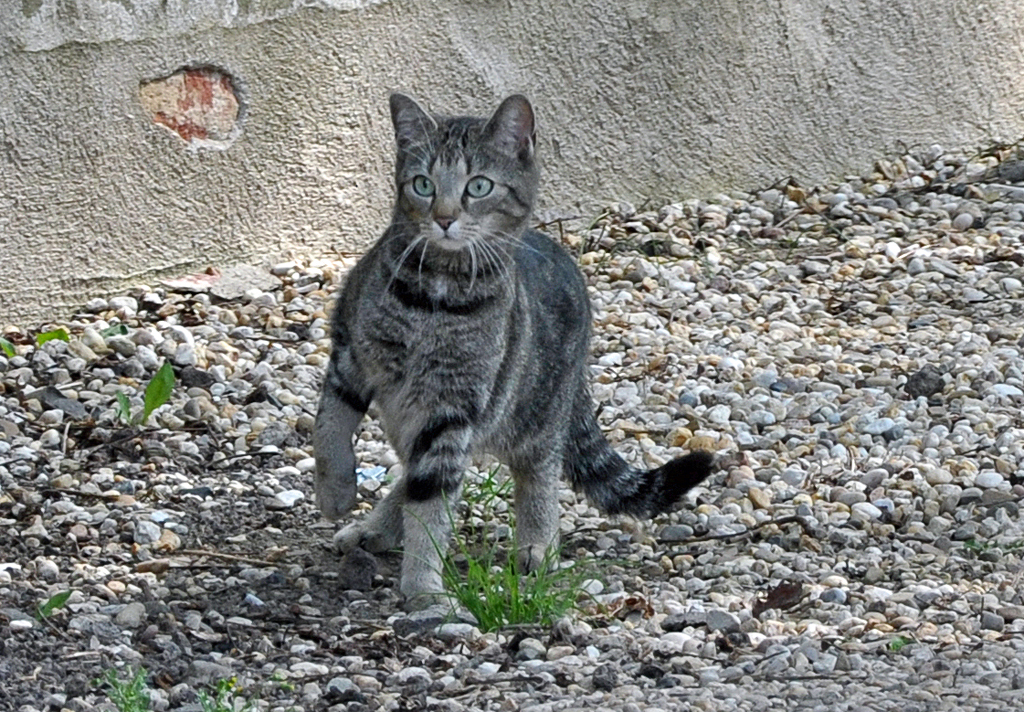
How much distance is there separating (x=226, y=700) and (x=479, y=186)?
4.96ft

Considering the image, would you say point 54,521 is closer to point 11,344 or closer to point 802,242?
point 11,344

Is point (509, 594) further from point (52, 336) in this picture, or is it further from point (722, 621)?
point (52, 336)

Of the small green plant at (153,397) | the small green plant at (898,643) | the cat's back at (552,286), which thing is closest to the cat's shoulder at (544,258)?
the cat's back at (552,286)

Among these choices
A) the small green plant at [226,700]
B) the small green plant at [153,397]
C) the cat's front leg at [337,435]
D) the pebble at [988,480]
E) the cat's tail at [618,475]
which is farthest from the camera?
the small green plant at [153,397]

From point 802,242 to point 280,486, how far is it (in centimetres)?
315

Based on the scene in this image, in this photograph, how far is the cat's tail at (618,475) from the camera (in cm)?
457

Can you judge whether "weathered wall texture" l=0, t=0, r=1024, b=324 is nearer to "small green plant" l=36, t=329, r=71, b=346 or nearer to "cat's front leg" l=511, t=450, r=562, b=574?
"small green plant" l=36, t=329, r=71, b=346

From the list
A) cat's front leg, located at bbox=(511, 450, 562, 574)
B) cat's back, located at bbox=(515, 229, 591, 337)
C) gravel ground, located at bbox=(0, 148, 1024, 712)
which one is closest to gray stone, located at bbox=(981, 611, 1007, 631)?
gravel ground, located at bbox=(0, 148, 1024, 712)

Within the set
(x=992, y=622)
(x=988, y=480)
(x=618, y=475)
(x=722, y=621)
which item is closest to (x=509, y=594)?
(x=722, y=621)

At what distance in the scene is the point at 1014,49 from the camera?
8.09m

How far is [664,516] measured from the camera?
4.87m

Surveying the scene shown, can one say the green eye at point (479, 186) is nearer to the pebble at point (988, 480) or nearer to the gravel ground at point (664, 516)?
the gravel ground at point (664, 516)

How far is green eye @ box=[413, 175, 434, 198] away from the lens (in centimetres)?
421

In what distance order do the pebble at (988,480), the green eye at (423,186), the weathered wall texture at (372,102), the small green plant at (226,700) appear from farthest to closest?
the weathered wall texture at (372,102), the pebble at (988,480), the green eye at (423,186), the small green plant at (226,700)
